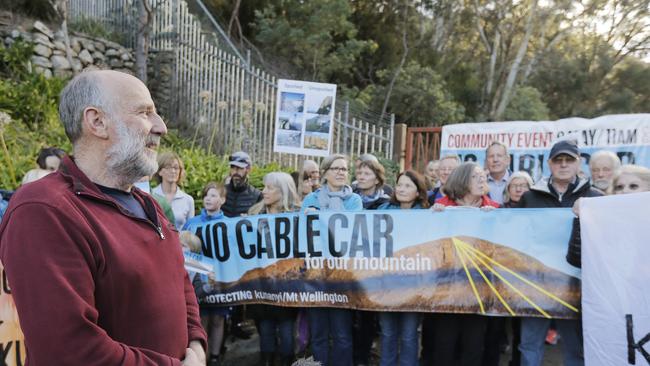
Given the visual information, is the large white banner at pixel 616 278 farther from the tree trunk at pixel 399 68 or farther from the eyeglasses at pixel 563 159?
the tree trunk at pixel 399 68

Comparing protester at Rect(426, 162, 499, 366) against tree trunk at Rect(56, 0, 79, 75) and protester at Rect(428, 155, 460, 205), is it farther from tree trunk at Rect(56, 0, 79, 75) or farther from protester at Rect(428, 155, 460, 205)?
Result: tree trunk at Rect(56, 0, 79, 75)

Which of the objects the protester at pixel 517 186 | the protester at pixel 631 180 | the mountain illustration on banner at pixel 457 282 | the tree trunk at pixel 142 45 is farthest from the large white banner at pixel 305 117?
the tree trunk at pixel 142 45

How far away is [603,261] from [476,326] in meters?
1.07

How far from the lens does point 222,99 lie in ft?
33.9

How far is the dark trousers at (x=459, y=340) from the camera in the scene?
12.6ft

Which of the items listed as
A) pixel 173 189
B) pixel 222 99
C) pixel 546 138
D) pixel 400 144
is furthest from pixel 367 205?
pixel 222 99

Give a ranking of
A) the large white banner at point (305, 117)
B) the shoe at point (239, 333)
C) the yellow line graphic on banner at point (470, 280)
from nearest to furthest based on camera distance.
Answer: the yellow line graphic on banner at point (470, 280) < the shoe at point (239, 333) < the large white banner at point (305, 117)

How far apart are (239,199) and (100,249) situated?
13.5 ft

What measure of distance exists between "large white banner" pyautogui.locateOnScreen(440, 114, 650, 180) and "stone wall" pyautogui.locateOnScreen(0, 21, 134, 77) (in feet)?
25.7

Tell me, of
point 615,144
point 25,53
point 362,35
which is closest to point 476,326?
point 615,144

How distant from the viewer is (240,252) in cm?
438

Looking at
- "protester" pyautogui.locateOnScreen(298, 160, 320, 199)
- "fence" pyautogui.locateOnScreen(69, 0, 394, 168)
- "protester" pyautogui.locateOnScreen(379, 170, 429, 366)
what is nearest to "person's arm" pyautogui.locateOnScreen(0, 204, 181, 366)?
"protester" pyautogui.locateOnScreen(379, 170, 429, 366)

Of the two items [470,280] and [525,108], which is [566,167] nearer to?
[470,280]

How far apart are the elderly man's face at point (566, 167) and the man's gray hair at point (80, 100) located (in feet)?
11.9
